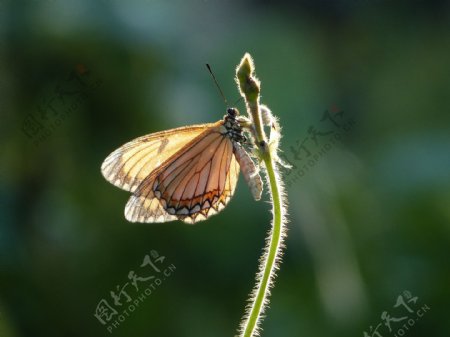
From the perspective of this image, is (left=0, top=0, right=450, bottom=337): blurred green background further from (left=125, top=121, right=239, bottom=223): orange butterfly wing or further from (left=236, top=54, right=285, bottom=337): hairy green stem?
(left=236, top=54, right=285, bottom=337): hairy green stem

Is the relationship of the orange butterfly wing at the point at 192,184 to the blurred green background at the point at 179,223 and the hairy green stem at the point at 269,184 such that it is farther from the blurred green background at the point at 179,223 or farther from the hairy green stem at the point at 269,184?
the blurred green background at the point at 179,223

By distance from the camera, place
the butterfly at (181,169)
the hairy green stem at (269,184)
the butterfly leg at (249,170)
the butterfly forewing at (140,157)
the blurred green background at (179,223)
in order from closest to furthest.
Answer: the hairy green stem at (269,184) → the butterfly leg at (249,170) → the butterfly at (181,169) → the butterfly forewing at (140,157) → the blurred green background at (179,223)

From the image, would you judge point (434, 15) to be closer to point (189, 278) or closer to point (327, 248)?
point (327, 248)

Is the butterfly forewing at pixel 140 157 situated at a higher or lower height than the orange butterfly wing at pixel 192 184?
higher

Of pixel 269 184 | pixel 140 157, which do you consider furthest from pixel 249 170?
pixel 140 157

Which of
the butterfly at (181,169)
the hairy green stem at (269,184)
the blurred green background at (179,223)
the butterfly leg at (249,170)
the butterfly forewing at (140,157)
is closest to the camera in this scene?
the hairy green stem at (269,184)

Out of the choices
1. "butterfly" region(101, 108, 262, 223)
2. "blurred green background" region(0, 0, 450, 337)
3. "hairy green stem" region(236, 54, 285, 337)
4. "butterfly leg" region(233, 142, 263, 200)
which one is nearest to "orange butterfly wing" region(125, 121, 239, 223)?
"butterfly" region(101, 108, 262, 223)

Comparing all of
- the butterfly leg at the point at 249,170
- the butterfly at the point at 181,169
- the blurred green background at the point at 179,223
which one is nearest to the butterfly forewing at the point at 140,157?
the butterfly at the point at 181,169
